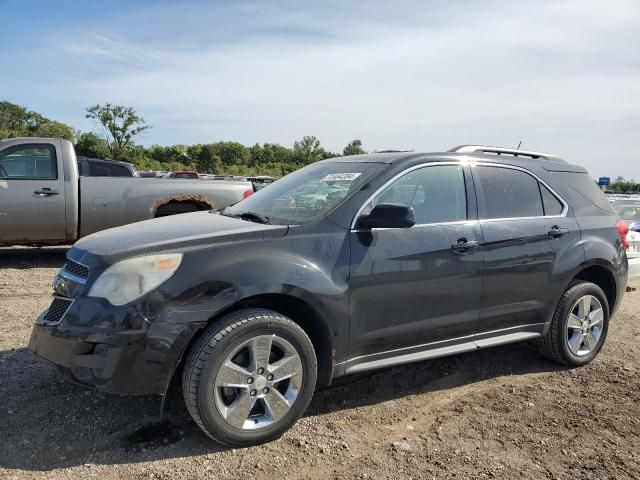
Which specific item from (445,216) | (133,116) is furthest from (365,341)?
(133,116)

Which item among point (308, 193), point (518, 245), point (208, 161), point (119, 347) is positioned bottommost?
point (119, 347)

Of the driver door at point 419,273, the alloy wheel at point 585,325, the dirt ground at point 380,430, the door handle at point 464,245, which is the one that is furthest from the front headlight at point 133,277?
the alloy wheel at point 585,325

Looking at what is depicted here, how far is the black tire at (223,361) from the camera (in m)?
3.00

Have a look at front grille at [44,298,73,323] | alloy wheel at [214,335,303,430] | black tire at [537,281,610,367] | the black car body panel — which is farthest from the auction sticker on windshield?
black tire at [537,281,610,367]

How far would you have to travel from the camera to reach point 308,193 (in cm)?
406

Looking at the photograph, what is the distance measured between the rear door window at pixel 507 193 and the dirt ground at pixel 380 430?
1.36 m

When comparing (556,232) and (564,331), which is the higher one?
(556,232)

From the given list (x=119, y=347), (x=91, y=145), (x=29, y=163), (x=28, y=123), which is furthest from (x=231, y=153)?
(x=119, y=347)

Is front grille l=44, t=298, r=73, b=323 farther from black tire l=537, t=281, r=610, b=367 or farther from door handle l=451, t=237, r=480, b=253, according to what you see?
black tire l=537, t=281, r=610, b=367

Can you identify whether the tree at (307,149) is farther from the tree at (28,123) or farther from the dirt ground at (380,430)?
the dirt ground at (380,430)

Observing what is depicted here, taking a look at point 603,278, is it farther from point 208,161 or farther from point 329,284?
point 208,161

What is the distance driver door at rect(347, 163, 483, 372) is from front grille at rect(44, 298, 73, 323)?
5.58 feet

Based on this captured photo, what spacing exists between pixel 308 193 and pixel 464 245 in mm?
1198

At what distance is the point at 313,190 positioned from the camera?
4074 millimetres
